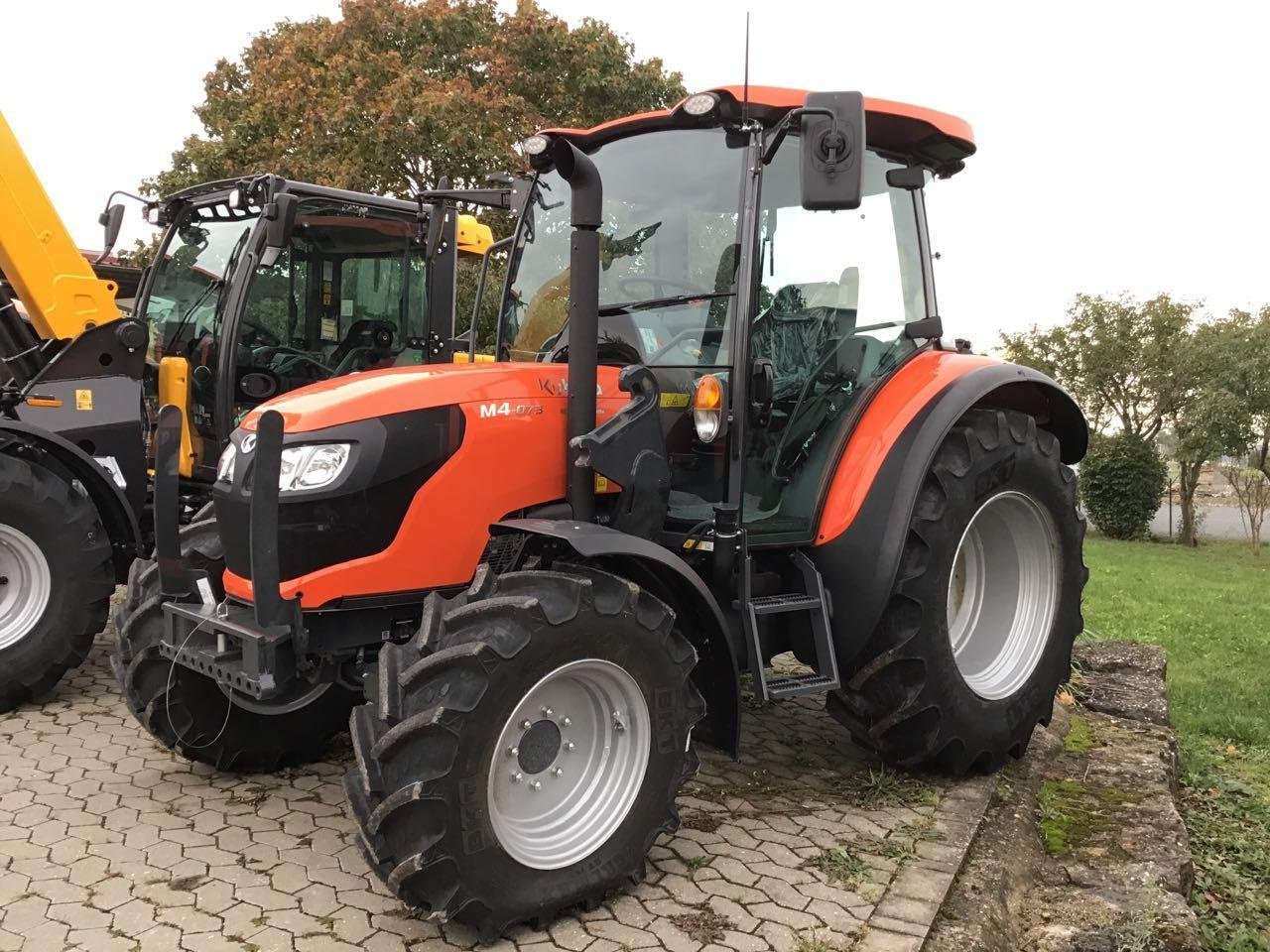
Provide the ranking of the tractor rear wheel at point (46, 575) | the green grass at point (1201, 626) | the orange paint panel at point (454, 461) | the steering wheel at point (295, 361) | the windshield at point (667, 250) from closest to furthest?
the orange paint panel at point (454, 461)
the windshield at point (667, 250)
the tractor rear wheel at point (46, 575)
the green grass at point (1201, 626)
the steering wheel at point (295, 361)

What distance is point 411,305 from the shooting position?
6980mm

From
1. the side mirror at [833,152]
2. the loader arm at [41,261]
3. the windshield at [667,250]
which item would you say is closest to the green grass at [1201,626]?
the windshield at [667,250]

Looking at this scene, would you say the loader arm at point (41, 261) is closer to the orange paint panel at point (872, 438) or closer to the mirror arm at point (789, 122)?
the mirror arm at point (789, 122)

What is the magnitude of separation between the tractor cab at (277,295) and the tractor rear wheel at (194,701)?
2627mm

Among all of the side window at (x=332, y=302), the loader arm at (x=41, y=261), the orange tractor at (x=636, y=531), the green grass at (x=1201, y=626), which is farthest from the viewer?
the side window at (x=332, y=302)

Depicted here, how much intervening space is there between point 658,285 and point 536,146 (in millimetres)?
783

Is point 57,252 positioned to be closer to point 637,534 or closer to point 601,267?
point 601,267

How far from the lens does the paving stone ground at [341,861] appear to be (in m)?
2.93

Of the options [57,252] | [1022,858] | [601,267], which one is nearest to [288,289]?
[57,252]

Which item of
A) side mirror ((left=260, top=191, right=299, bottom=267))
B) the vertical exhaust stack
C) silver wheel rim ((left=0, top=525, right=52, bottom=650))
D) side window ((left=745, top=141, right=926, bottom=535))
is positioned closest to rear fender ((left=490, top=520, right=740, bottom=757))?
the vertical exhaust stack

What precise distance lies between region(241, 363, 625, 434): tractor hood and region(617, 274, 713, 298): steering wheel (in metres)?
0.40

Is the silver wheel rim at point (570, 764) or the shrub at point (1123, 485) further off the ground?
the silver wheel rim at point (570, 764)

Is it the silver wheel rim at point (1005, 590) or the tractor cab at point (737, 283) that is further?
the silver wheel rim at point (1005, 590)

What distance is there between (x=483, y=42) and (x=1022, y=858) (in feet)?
50.1
